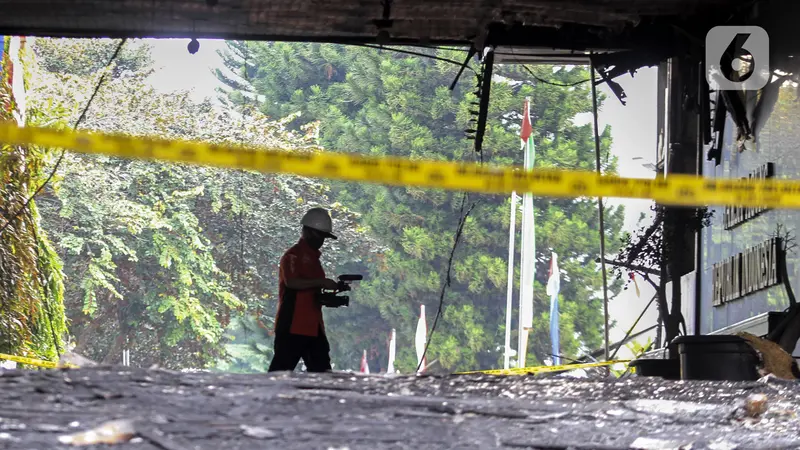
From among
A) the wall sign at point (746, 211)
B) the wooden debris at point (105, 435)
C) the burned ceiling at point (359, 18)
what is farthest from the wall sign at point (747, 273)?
the wooden debris at point (105, 435)

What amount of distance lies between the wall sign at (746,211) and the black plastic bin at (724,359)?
3270mm

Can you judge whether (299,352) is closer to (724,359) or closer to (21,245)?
(724,359)

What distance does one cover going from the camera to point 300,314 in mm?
9492

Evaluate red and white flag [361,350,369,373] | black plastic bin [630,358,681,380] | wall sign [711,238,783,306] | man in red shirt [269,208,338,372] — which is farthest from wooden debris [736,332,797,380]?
red and white flag [361,350,369,373]

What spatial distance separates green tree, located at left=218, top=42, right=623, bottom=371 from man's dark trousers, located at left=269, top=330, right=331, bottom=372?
31108mm

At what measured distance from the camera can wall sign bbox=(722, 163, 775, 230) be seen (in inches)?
399

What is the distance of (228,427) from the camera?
3.79 meters

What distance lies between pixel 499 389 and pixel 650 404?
0.64 m

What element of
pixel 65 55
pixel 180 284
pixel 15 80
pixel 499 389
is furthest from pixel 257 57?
pixel 499 389

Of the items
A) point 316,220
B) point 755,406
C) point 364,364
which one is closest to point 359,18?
point 316,220

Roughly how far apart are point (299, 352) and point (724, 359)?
3.76 m

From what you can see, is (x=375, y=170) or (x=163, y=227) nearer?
(x=375, y=170)

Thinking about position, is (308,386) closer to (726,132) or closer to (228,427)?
(228,427)

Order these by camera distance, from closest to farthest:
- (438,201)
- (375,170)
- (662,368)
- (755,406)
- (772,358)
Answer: (755,406)
(375,170)
(772,358)
(662,368)
(438,201)
